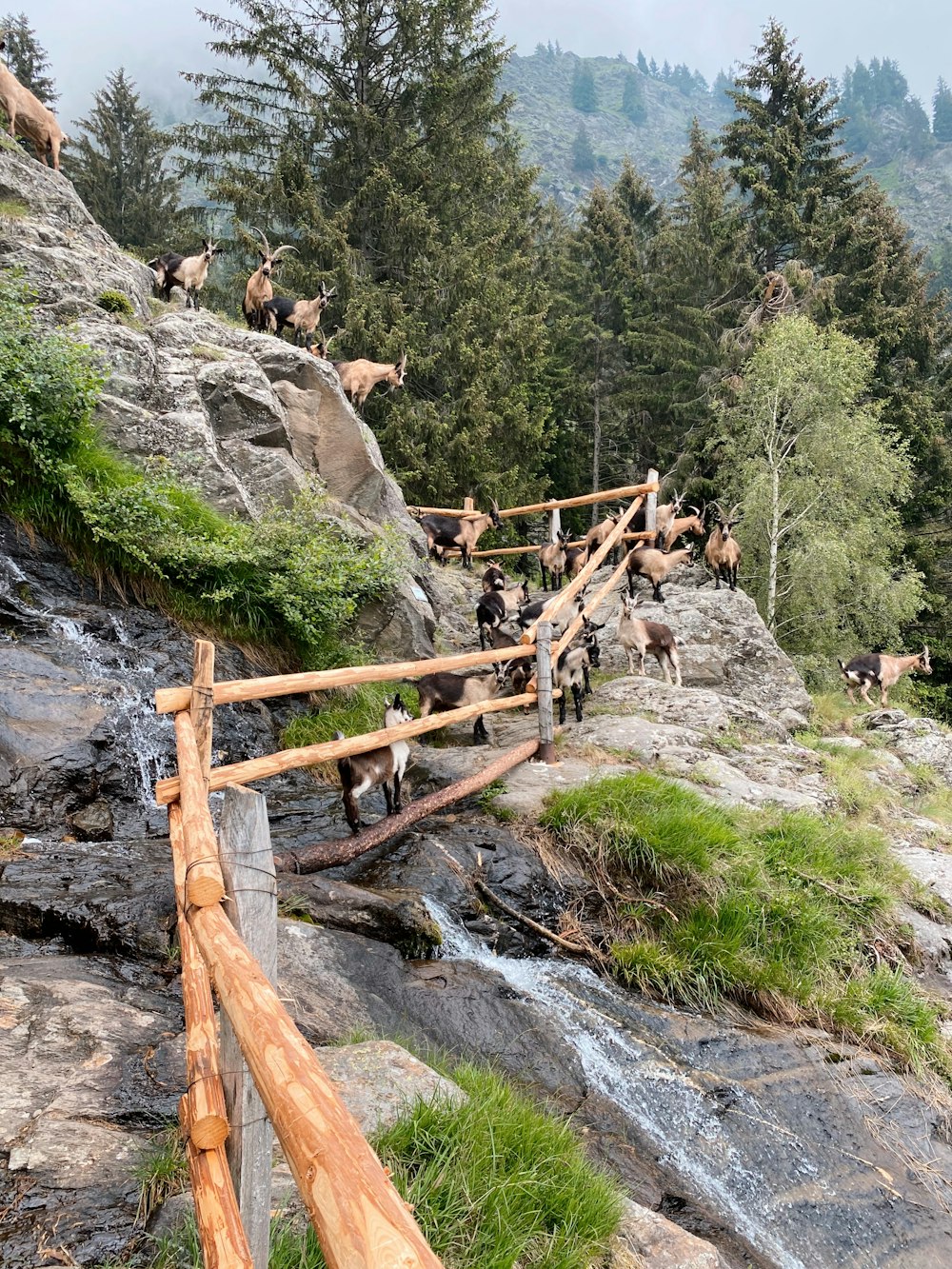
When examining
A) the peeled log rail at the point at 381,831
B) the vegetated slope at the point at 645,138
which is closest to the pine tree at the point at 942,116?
the vegetated slope at the point at 645,138

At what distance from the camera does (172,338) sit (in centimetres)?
1144

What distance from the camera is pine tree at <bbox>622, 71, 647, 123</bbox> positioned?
166m

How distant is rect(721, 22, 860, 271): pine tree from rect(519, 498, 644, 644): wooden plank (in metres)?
14.7

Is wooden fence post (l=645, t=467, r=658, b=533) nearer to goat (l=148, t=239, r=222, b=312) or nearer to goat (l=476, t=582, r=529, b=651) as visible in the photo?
goat (l=476, t=582, r=529, b=651)

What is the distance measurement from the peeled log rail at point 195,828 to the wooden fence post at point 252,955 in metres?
0.05

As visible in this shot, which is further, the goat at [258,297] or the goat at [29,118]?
the goat at [258,297]

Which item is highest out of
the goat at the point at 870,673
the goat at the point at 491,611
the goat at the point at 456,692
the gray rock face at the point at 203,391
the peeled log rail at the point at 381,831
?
the gray rock face at the point at 203,391

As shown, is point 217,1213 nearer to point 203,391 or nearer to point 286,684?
point 286,684

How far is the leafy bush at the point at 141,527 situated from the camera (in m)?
7.96

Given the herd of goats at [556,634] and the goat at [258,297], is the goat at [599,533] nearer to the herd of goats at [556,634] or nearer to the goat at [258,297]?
the herd of goats at [556,634]

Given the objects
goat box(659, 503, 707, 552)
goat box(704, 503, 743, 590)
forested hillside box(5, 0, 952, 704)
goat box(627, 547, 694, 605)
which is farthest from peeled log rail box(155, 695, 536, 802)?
forested hillside box(5, 0, 952, 704)

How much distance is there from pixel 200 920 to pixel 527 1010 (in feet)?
10.5

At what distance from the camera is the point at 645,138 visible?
157m

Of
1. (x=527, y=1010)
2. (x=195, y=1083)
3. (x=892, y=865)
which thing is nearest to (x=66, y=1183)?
(x=195, y=1083)
